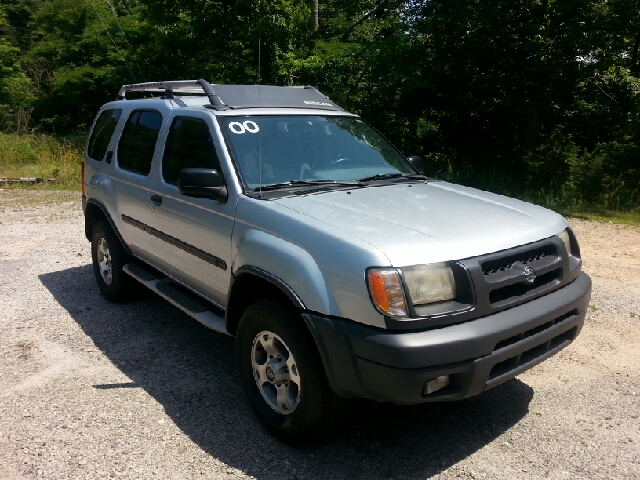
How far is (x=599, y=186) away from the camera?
12.9 metres

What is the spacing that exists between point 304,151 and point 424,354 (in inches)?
79.4

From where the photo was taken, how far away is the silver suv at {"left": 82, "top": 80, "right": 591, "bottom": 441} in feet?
9.32

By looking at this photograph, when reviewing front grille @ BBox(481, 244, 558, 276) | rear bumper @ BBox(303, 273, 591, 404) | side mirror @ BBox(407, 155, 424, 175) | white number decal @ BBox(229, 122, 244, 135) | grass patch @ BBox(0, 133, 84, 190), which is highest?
white number decal @ BBox(229, 122, 244, 135)

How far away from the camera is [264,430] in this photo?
357 centimetres

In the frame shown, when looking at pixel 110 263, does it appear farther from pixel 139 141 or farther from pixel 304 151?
pixel 304 151

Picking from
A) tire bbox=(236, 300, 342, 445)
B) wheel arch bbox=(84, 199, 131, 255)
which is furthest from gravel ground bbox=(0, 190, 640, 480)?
wheel arch bbox=(84, 199, 131, 255)

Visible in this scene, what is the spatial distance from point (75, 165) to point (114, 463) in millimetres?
15302

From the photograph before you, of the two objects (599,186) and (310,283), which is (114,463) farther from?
(599,186)

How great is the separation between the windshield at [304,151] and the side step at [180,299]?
3.22ft

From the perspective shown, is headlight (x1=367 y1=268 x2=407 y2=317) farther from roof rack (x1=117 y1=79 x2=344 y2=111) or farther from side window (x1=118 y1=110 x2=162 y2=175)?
side window (x1=118 y1=110 x2=162 y2=175)

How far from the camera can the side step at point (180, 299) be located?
402cm

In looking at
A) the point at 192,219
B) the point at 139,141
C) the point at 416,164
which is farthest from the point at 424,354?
the point at 139,141

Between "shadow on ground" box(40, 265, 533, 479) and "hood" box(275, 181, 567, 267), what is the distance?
1.19 meters

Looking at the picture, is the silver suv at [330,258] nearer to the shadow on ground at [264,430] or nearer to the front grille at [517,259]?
the front grille at [517,259]
